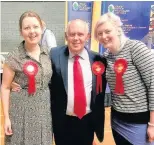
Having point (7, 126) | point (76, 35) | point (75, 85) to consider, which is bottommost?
point (7, 126)

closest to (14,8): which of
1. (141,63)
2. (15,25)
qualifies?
(15,25)

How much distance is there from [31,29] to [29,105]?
18.1 inches

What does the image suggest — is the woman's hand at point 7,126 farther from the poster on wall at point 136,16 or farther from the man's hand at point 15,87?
the poster on wall at point 136,16

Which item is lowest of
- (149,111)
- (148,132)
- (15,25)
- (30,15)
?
(148,132)

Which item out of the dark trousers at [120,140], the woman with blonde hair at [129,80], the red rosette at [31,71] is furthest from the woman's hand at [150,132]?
the red rosette at [31,71]

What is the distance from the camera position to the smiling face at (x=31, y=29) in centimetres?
170

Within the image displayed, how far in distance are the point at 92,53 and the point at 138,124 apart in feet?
1.79

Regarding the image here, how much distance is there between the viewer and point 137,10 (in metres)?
3.81

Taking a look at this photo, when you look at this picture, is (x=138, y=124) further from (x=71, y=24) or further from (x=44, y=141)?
(x=71, y=24)

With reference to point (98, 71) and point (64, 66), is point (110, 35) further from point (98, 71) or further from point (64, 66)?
point (64, 66)

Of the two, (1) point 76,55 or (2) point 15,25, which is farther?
(2) point 15,25

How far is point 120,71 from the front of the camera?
5.32 feet

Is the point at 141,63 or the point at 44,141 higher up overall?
the point at 141,63

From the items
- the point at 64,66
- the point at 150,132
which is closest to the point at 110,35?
the point at 64,66
